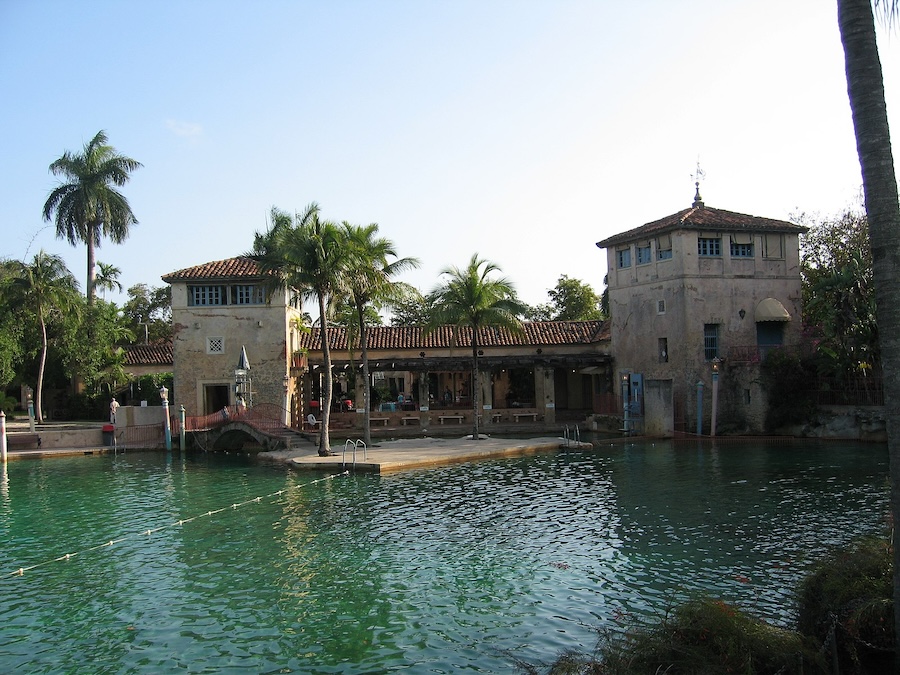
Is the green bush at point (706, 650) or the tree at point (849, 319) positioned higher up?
the tree at point (849, 319)

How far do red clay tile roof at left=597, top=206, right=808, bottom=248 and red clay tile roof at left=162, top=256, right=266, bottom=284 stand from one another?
1804 cm

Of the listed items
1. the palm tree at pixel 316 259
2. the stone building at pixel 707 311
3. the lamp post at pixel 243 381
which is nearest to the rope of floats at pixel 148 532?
the palm tree at pixel 316 259

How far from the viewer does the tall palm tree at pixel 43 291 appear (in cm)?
4309

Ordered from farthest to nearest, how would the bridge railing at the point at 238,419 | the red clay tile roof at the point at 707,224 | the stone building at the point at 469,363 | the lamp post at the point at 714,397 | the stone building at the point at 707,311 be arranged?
1. the stone building at the point at 469,363
2. the red clay tile roof at the point at 707,224
3. the stone building at the point at 707,311
4. the bridge railing at the point at 238,419
5. the lamp post at the point at 714,397

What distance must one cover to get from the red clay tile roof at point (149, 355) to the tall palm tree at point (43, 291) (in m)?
4.83

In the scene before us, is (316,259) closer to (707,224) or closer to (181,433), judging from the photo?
(181,433)

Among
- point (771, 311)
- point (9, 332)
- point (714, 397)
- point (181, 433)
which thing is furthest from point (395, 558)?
point (9, 332)

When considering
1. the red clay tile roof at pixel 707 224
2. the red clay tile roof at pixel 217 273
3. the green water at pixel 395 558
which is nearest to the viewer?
the green water at pixel 395 558

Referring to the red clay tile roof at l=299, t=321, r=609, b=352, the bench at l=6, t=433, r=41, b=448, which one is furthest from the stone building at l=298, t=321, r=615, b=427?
the bench at l=6, t=433, r=41, b=448

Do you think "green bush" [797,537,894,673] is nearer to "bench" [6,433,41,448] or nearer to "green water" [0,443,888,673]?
"green water" [0,443,888,673]

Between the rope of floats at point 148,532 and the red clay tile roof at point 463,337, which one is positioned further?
the red clay tile roof at point 463,337

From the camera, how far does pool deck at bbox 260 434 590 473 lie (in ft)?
83.4

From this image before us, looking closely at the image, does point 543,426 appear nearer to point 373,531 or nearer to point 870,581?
point 373,531

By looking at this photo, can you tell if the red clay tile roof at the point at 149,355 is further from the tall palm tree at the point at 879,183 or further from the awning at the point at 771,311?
the tall palm tree at the point at 879,183
